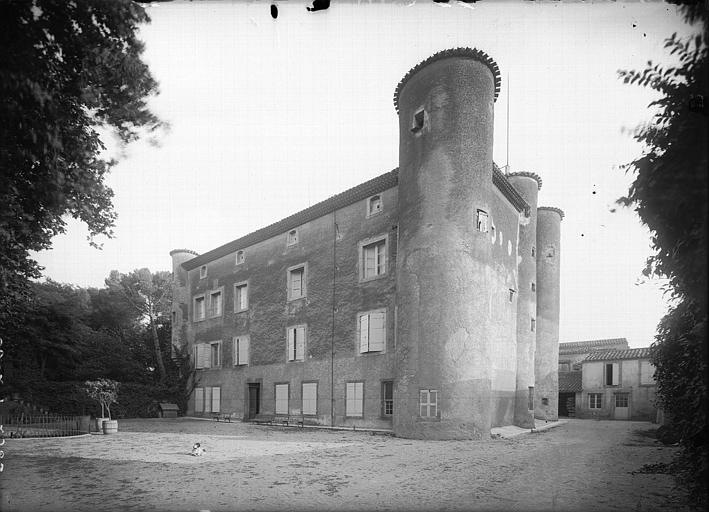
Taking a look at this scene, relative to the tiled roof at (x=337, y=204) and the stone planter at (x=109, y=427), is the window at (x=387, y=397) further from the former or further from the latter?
the stone planter at (x=109, y=427)

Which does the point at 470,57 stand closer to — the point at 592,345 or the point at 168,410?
the point at 168,410

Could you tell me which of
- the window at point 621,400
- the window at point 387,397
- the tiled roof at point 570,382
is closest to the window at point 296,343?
the window at point 387,397

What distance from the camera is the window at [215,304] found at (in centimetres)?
2692

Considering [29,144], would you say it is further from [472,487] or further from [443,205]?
[443,205]

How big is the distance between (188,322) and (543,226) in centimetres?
2401

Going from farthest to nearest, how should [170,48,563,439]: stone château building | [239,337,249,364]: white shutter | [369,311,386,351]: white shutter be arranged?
1. [239,337,249,364]: white shutter
2. [369,311,386,351]: white shutter
3. [170,48,563,439]: stone château building

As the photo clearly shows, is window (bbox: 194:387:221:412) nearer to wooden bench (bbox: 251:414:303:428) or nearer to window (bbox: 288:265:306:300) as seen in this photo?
wooden bench (bbox: 251:414:303:428)

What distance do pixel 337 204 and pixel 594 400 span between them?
29.2m

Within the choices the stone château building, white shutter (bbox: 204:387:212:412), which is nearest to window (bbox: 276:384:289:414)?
the stone château building

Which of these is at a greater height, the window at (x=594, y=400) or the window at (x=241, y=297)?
the window at (x=241, y=297)

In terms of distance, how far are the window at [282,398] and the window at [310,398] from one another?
1.43 meters

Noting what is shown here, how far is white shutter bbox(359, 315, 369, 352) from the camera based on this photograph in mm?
17641

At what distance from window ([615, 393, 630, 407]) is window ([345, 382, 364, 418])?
2664 centimetres

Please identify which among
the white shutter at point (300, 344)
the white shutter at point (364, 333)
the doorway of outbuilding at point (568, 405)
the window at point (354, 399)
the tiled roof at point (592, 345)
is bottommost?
the doorway of outbuilding at point (568, 405)
